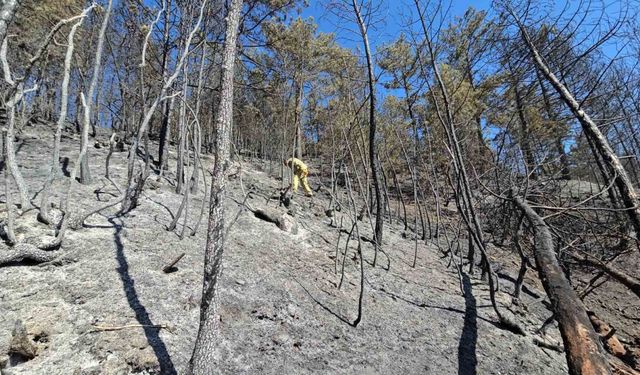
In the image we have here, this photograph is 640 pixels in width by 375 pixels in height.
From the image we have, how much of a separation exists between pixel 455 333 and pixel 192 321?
256 cm

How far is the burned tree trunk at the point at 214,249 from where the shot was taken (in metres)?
1.75

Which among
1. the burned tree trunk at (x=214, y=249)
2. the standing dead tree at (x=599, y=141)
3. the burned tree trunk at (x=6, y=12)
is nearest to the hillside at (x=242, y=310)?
the burned tree trunk at (x=214, y=249)

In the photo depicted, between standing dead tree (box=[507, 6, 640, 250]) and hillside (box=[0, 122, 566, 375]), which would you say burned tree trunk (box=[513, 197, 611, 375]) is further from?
hillside (box=[0, 122, 566, 375])

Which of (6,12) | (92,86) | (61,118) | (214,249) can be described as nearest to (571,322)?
(214,249)

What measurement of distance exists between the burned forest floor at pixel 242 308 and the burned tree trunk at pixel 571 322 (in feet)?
3.50

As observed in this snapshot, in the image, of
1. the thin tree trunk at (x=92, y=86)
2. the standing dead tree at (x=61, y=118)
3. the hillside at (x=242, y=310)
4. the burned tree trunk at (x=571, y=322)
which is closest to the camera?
the burned tree trunk at (x=571, y=322)

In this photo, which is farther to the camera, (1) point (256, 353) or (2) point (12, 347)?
(1) point (256, 353)

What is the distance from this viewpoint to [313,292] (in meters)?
3.57

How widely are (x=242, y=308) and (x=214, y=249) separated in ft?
4.13

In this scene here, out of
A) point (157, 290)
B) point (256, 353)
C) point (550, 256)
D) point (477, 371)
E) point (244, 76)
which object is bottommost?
point (477, 371)

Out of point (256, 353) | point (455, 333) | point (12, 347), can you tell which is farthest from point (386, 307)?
point (12, 347)

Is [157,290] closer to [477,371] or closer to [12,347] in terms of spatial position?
[12,347]

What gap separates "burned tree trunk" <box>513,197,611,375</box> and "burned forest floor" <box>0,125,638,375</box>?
1.07m

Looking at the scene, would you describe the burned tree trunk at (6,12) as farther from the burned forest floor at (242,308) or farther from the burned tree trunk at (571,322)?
the burned tree trunk at (571,322)
